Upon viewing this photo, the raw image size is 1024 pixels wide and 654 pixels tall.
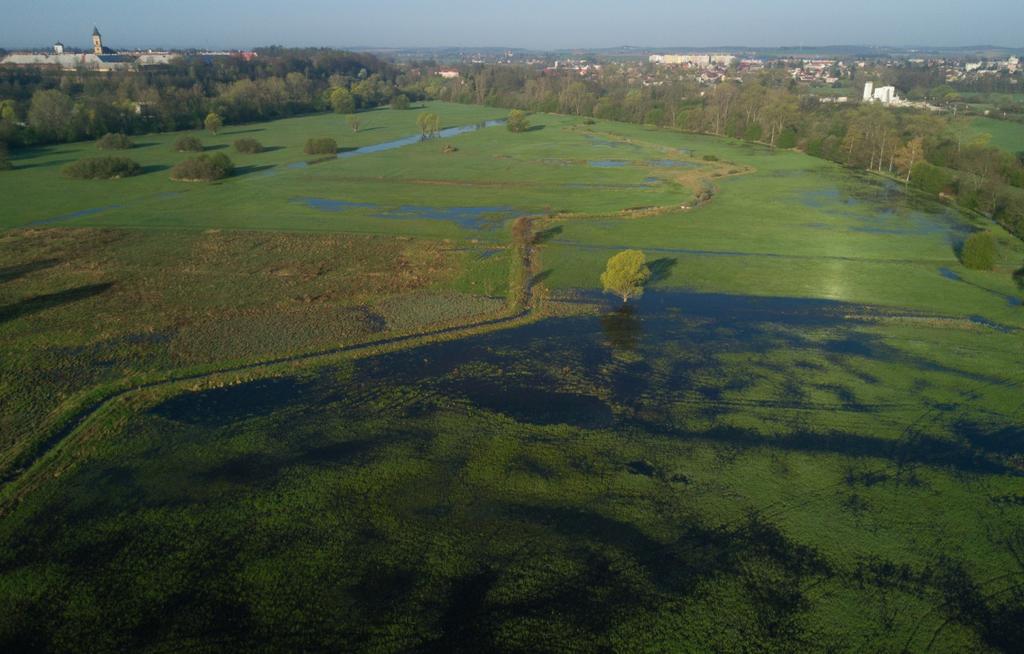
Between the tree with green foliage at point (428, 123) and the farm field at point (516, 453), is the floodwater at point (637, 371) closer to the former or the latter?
the farm field at point (516, 453)

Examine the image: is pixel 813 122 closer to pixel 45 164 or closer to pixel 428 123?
pixel 428 123

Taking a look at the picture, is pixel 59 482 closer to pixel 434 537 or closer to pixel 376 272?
pixel 434 537

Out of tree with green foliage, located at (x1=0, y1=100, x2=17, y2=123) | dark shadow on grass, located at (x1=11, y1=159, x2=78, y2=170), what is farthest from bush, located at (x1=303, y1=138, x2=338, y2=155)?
tree with green foliage, located at (x1=0, y1=100, x2=17, y2=123)

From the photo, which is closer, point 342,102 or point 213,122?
point 213,122

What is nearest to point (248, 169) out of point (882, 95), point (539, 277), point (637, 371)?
point (539, 277)

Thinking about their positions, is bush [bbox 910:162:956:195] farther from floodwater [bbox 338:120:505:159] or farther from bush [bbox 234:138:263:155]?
bush [bbox 234:138:263:155]

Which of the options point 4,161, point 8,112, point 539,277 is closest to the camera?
point 539,277

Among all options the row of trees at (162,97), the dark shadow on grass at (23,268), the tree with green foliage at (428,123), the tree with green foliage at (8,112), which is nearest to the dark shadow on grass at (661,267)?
the dark shadow on grass at (23,268)
